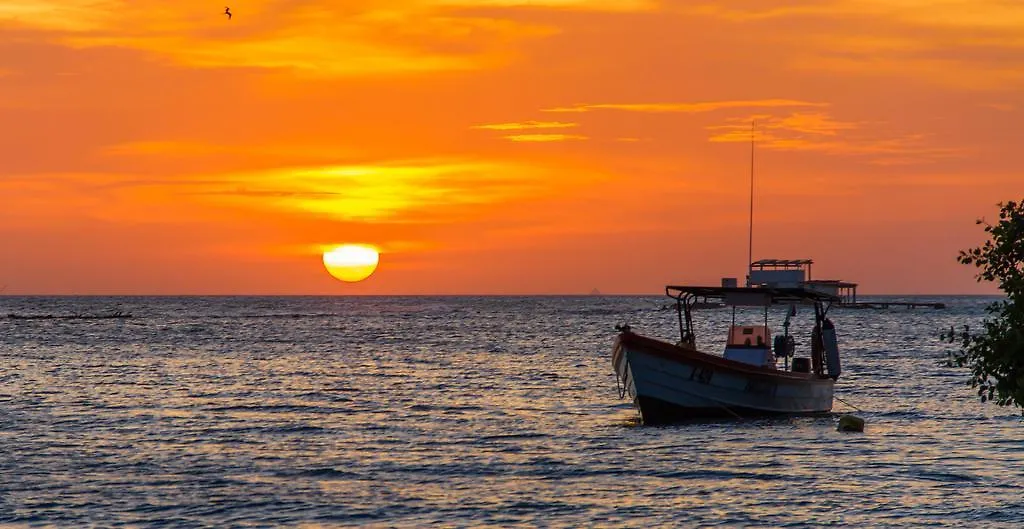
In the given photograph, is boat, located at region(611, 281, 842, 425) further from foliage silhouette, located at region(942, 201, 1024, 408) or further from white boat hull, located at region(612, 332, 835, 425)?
foliage silhouette, located at region(942, 201, 1024, 408)

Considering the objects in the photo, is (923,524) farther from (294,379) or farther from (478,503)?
(294,379)

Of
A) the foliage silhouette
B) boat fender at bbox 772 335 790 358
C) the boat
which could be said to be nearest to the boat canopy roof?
the boat

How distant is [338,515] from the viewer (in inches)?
1032

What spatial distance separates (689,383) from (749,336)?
13.5ft

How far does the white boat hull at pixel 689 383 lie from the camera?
135 ft

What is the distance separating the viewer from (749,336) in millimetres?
44375

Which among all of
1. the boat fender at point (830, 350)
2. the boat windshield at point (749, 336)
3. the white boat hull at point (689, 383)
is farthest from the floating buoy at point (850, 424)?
the boat fender at point (830, 350)

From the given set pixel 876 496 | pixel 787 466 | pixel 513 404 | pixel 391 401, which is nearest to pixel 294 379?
pixel 391 401

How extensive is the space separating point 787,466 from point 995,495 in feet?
19.5

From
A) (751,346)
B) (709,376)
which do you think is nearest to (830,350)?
(751,346)

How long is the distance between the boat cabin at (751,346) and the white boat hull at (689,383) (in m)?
1.01

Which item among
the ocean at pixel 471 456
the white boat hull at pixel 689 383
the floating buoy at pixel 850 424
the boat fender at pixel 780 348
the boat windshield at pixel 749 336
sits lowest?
the ocean at pixel 471 456

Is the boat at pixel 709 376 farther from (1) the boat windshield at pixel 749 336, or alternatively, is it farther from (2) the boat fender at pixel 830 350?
(2) the boat fender at pixel 830 350

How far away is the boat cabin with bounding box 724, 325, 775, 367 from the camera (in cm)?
4359
